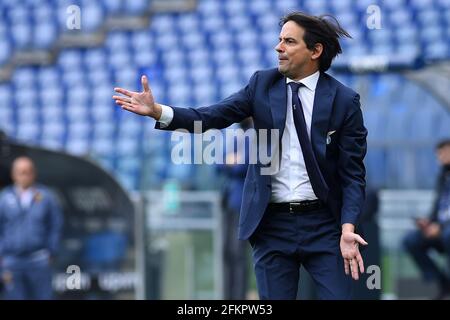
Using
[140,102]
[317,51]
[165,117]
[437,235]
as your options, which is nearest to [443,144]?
[437,235]

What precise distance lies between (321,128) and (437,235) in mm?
5240

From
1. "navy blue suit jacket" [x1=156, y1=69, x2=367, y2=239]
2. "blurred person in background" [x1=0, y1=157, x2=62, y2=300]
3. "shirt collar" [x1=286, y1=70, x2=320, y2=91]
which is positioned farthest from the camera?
"blurred person in background" [x1=0, y1=157, x2=62, y2=300]

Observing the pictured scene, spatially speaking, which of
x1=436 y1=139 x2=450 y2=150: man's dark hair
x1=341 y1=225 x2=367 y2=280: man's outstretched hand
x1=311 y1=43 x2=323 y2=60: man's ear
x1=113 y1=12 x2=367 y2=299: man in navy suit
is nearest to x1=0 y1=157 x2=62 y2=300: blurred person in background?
x1=436 y1=139 x2=450 y2=150: man's dark hair

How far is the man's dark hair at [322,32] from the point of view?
16.6 ft

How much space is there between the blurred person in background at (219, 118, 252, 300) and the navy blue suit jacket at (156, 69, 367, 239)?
166 inches

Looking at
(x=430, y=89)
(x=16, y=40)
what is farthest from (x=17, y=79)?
(x=430, y=89)

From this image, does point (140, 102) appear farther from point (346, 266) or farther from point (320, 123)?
point (346, 266)

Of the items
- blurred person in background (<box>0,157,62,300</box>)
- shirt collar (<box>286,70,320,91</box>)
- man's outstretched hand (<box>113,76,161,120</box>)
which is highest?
shirt collar (<box>286,70,320,91</box>)

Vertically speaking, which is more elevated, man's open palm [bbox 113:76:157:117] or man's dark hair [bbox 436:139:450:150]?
man's open palm [bbox 113:76:157:117]

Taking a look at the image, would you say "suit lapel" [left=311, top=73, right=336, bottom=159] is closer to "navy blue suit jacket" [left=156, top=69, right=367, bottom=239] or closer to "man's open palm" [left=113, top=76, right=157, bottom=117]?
"navy blue suit jacket" [left=156, top=69, right=367, bottom=239]

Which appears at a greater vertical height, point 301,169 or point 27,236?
point 301,169

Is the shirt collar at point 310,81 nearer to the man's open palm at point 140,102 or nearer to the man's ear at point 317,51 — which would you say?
the man's ear at point 317,51

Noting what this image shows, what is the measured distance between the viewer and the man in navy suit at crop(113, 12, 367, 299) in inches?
196

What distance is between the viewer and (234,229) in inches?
400
